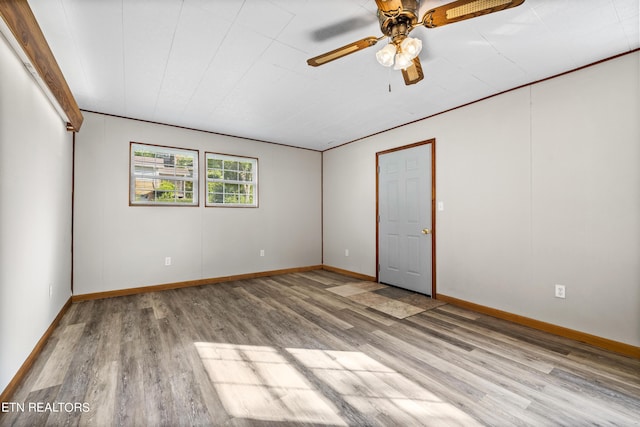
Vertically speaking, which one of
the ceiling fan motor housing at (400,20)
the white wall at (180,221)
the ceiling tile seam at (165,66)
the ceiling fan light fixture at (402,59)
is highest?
the ceiling tile seam at (165,66)

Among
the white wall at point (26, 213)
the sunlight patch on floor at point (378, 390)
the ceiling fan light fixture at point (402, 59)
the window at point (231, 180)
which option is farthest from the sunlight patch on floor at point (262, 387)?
the window at point (231, 180)

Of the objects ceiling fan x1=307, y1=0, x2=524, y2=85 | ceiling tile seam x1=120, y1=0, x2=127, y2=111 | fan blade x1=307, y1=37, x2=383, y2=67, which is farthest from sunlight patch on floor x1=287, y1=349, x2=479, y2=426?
ceiling tile seam x1=120, y1=0, x2=127, y2=111

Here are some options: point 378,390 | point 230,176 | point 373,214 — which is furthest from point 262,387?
point 230,176

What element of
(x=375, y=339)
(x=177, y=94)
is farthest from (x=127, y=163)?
(x=375, y=339)

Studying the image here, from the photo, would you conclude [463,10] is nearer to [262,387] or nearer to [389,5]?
[389,5]

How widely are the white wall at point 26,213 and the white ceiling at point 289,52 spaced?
498 mm

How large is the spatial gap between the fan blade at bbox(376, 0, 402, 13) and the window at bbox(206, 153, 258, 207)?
12.1ft

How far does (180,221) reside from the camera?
4.32 metres

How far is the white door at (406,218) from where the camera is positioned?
12.8 ft

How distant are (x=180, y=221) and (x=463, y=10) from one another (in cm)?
424

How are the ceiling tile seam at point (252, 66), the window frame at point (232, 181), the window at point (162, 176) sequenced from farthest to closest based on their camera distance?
the window frame at point (232, 181) < the window at point (162, 176) < the ceiling tile seam at point (252, 66)

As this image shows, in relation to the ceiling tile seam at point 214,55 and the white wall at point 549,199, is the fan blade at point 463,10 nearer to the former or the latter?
the ceiling tile seam at point 214,55

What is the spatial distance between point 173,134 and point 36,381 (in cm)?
336

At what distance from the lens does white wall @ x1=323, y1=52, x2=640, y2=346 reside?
2348 millimetres
